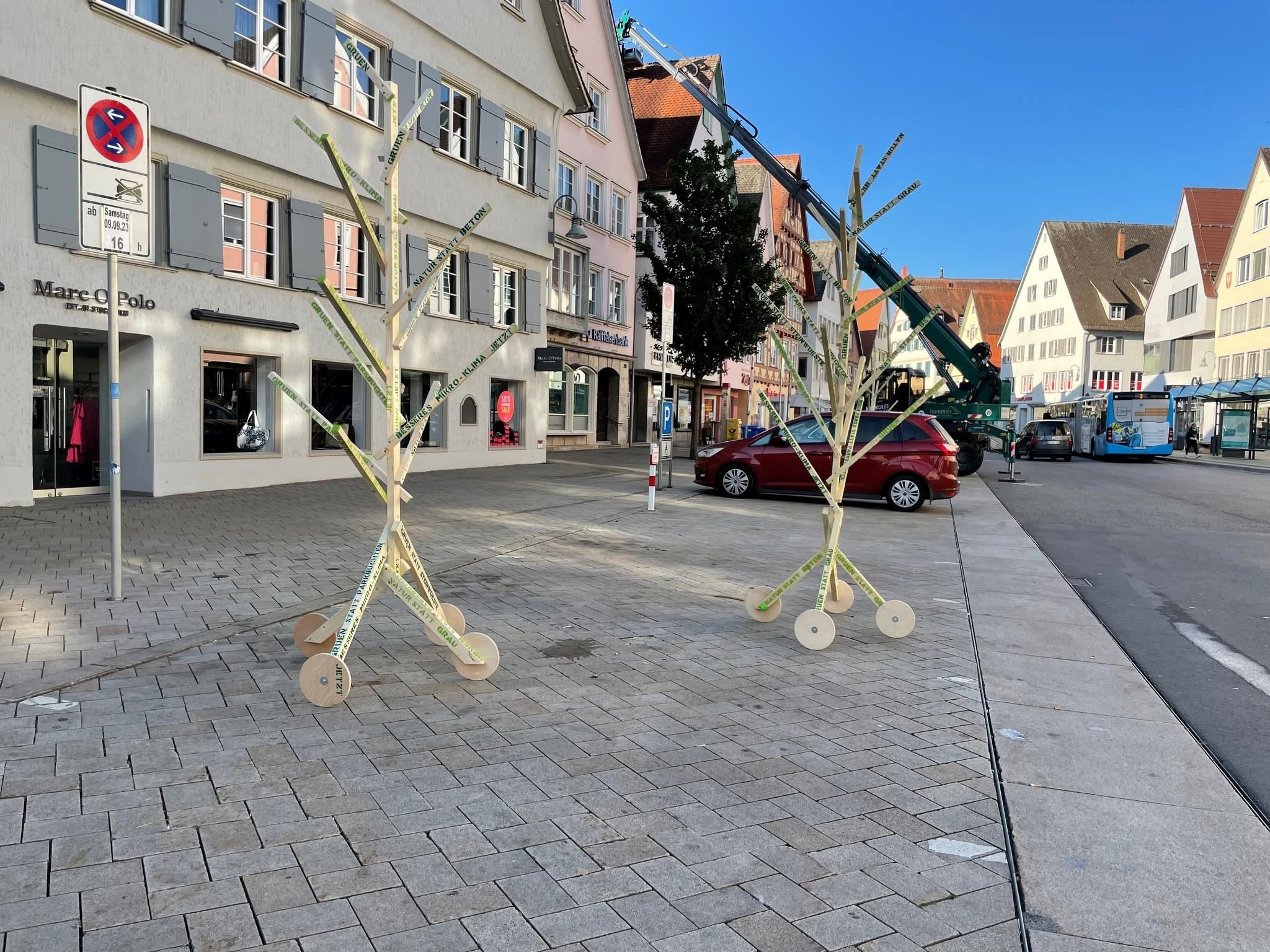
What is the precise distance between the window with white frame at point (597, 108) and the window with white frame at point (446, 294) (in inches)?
396

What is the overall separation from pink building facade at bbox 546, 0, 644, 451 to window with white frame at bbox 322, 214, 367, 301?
854cm

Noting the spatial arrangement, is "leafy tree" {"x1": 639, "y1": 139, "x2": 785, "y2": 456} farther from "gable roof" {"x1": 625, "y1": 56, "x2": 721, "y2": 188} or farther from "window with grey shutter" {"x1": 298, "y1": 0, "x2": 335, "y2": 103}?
"window with grey shutter" {"x1": 298, "y1": 0, "x2": 335, "y2": 103}

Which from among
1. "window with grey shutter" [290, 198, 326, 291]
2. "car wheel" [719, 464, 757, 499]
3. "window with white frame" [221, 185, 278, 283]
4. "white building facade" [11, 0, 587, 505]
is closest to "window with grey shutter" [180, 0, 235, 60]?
"white building facade" [11, 0, 587, 505]

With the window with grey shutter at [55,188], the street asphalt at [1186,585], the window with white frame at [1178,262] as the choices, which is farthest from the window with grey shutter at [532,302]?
the window with white frame at [1178,262]

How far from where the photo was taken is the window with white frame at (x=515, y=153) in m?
21.9

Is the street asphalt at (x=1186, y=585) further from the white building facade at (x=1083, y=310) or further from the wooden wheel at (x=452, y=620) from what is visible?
the white building facade at (x=1083, y=310)

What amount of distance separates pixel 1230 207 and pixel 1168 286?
223 inches

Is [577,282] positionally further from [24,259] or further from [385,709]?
[385,709]

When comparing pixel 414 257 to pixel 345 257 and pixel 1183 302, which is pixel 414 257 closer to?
pixel 345 257

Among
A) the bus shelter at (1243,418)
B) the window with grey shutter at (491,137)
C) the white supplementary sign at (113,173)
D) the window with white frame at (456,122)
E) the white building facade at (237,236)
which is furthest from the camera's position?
the bus shelter at (1243,418)

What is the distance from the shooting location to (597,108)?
28938 mm

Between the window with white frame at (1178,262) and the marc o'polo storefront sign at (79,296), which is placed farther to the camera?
the window with white frame at (1178,262)

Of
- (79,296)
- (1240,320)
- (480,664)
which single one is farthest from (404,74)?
(1240,320)

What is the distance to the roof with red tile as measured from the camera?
186 ft
